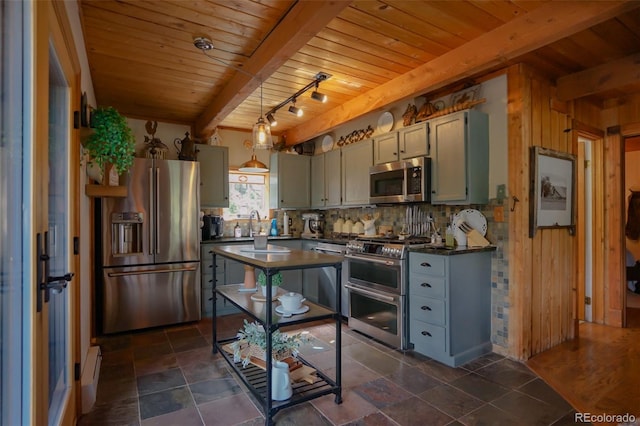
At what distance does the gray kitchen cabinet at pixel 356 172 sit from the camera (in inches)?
161

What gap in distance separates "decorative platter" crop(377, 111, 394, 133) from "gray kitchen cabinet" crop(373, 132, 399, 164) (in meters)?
0.26

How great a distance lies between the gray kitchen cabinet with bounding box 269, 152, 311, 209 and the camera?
5.01 m

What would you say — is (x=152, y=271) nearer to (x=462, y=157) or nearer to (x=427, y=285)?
(x=427, y=285)

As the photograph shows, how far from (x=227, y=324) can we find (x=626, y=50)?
440 centimetres

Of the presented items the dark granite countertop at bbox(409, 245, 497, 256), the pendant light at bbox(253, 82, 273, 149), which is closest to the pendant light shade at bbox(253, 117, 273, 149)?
the pendant light at bbox(253, 82, 273, 149)

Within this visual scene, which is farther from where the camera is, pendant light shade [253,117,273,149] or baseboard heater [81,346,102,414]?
pendant light shade [253,117,273,149]

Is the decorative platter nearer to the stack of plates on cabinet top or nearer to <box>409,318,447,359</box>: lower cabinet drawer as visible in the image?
the stack of plates on cabinet top

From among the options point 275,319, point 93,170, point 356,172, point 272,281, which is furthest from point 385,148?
point 93,170

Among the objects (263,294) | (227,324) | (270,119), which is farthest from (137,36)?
(227,324)

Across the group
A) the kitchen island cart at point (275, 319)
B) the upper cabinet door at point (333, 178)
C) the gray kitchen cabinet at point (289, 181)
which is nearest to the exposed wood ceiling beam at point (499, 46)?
the upper cabinet door at point (333, 178)

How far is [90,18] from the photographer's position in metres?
2.31

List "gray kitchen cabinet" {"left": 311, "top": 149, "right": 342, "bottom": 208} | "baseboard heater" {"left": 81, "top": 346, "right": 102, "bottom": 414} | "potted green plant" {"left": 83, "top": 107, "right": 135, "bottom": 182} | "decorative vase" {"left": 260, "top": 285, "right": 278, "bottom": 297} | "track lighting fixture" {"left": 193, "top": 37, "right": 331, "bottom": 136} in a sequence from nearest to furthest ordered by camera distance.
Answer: "baseboard heater" {"left": 81, "top": 346, "right": 102, "bottom": 414} → "potted green plant" {"left": 83, "top": 107, "right": 135, "bottom": 182} → "decorative vase" {"left": 260, "top": 285, "right": 278, "bottom": 297} → "track lighting fixture" {"left": 193, "top": 37, "right": 331, "bottom": 136} → "gray kitchen cabinet" {"left": 311, "top": 149, "right": 342, "bottom": 208}

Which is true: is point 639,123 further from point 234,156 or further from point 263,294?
point 234,156

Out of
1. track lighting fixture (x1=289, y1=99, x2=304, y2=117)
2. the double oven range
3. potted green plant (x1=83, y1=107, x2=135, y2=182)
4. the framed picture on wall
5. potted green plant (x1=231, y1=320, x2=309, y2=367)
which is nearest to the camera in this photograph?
potted green plant (x1=83, y1=107, x2=135, y2=182)
